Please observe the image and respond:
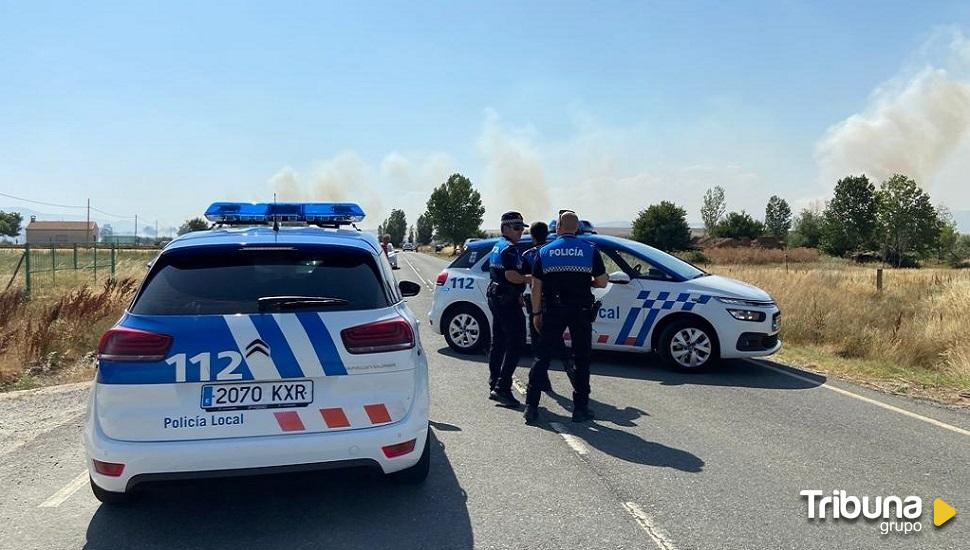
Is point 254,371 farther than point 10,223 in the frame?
No

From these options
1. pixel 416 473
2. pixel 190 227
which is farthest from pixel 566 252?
pixel 190 227

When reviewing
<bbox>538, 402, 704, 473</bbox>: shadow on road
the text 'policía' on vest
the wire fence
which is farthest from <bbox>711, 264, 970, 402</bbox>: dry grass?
the wire fence

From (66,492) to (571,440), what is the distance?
3.55 m

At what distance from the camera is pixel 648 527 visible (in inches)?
144

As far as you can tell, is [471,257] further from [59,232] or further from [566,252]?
[59,232]

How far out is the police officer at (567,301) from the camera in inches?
229

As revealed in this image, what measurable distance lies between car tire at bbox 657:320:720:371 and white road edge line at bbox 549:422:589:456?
2889 mm

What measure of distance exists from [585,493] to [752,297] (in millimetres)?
4841

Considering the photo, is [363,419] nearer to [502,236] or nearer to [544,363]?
[544,363]

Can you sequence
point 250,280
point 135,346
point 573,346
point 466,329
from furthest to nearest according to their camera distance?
point 466,329, point 573,346, point 250,280, point 135,346

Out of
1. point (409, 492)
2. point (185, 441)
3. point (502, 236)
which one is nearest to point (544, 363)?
point (502, 236)

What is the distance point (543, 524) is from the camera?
370cm

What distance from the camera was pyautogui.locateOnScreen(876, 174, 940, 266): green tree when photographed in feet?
198

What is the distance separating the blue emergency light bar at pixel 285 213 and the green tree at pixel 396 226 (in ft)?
485
